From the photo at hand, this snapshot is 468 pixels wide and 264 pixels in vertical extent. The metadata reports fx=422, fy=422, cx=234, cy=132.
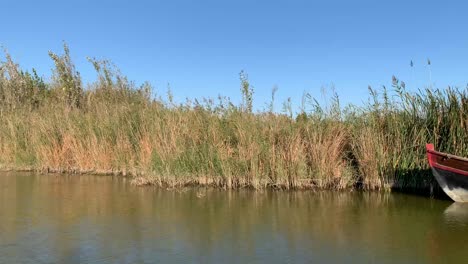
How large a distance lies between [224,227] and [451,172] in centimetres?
400

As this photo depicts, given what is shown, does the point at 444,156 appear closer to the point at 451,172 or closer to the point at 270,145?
the point at 451,172

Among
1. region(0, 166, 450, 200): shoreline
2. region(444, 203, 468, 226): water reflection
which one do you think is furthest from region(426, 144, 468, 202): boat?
region(0, 166, 450, 200): shoreline

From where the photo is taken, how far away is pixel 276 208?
6.78 meters

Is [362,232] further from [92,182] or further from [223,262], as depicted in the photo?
[92,182]

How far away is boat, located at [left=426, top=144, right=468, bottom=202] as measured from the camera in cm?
693

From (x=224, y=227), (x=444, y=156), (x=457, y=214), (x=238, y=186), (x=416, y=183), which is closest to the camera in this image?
(x=224, y=227)

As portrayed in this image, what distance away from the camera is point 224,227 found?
5.64 m

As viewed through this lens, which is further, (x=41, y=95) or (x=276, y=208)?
(x=41, y=95)

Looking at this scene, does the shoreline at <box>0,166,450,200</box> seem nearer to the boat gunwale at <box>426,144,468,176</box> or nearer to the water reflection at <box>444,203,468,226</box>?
the water reflection at <box>444,203,468,226</box>

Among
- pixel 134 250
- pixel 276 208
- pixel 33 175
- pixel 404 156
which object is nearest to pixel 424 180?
pixel 404 156

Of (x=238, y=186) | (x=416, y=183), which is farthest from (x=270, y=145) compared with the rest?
(x=416, y=183)

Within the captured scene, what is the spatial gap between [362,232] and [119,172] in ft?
21.9

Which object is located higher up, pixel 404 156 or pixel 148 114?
pixel 148 114

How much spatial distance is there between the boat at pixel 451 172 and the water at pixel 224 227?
0.27 metres
